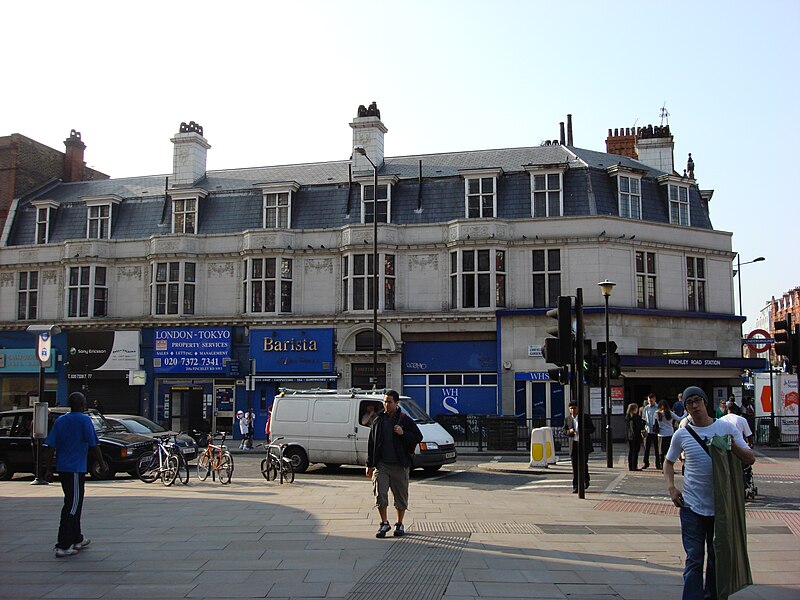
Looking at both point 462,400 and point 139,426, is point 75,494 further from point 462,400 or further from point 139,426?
point 462,400

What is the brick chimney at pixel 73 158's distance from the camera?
44344mm

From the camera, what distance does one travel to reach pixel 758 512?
12609 mm

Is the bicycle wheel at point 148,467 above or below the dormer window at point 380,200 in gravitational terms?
below

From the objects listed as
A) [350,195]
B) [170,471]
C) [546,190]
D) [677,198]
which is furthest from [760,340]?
[170,471]

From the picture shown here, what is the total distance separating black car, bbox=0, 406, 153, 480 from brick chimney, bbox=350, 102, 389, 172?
20476 millimetres

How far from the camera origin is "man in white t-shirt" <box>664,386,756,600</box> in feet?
20.5

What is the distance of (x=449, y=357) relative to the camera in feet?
110

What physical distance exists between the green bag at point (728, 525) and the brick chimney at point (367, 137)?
32.1 meters

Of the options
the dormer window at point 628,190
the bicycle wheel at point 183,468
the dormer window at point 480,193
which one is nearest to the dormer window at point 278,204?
the dormer window at point 480,193

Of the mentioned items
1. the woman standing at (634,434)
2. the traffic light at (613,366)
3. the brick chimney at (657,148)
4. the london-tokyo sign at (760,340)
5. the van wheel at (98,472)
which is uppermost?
the brick chimney at (657,148)

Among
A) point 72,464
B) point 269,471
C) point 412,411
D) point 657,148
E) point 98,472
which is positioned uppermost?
point 657,148

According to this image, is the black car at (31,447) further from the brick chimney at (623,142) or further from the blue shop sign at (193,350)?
the brick chimney at (623,142)

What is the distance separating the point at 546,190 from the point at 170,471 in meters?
21.7

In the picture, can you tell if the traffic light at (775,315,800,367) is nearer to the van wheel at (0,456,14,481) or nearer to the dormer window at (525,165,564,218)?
the van wheel at (0,456,14,481)
